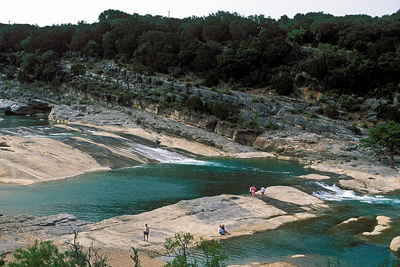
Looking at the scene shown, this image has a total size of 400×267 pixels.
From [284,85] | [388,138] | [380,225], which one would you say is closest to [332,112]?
[284,85]

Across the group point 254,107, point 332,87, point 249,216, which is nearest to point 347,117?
point 332,87

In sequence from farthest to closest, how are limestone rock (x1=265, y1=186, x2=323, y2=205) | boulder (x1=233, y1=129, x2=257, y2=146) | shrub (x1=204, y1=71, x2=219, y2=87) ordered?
shrub (x1=204, y1=71, x2=219, y2=87) < boulder (x1=233, y1=129, x2=257, y2=146) < limestone rock (x1=265, y1=186, x2=323, y2=205)

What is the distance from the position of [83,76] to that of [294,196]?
75494mm

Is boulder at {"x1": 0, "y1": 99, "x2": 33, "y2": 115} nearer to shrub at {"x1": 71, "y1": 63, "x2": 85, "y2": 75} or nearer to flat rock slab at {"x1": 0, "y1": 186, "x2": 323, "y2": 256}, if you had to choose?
shrub at {"x1": 71, "y1": 63, "x2": 85, "y2": 75}

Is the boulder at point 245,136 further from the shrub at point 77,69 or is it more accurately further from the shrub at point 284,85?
the shrub at point 77,69

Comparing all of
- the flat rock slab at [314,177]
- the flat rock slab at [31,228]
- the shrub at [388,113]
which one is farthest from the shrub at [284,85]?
the flat rock slab at [31,228]

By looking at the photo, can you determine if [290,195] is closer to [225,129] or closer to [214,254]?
[214,254]

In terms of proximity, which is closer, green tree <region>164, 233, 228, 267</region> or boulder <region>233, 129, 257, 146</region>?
green tree <region>164, 233, 228, 267</region>

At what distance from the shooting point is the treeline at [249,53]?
2906 inches

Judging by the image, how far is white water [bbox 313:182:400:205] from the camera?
33281 millimetres

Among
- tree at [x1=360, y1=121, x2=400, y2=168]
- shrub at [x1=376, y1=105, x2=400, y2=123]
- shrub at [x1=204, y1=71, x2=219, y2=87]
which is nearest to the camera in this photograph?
tree at [x1=360, y1=121, x2=400, y2=168]

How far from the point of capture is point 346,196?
35.1 m

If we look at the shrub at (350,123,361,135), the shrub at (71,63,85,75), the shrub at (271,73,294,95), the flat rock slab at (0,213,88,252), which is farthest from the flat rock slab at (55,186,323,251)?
the shrub at (71,63,85,75)

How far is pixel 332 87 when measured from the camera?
7469cm
